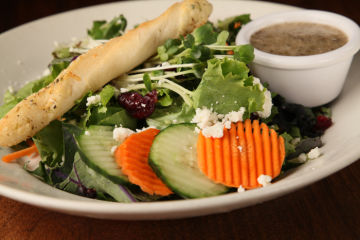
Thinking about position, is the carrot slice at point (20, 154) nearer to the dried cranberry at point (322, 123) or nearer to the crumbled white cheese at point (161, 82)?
the crumbled white cheese at point (161, 82)

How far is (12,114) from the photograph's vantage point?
2.41 metres

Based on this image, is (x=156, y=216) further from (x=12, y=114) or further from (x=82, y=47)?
(x=82, y=47)

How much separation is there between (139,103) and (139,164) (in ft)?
1.50

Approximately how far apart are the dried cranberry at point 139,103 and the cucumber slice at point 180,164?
0.30m

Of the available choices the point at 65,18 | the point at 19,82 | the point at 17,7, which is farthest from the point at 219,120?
the point at 17,7

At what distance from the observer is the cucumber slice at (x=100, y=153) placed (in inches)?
83.2

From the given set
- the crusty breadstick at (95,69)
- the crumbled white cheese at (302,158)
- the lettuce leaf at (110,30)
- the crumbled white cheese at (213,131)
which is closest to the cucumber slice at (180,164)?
the crumbled white cheese at (213,131)

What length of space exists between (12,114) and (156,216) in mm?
1040

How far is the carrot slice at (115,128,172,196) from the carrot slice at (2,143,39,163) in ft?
2.16

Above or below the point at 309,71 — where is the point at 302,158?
below

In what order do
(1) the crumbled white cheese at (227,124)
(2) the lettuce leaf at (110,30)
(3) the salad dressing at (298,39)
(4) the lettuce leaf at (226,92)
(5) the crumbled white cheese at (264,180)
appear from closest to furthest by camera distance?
(5) the crumbled white cheese at (264,180) → (1) the crumbled white cheese at (227,124) → (4) the lettuce leaf at (226,92) → (3) the salad dressing at (298,39) → (2) the lettuce leaf at (110,30)

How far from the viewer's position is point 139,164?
2.14m

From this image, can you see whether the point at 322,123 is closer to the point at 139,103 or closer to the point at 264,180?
the point at 264,180

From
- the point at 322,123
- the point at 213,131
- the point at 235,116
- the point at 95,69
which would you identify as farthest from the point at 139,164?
the point at 322,123
